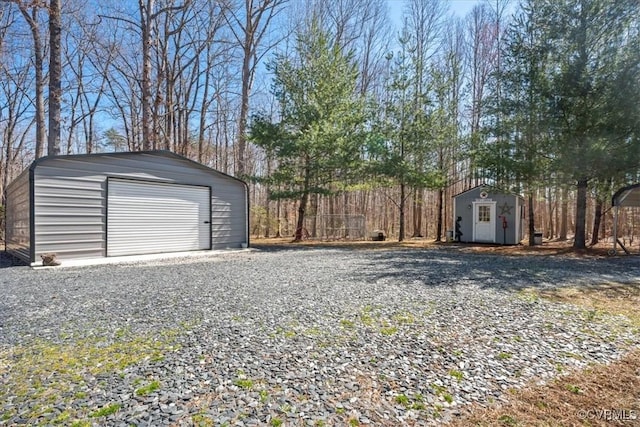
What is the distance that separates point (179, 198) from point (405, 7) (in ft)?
50.2

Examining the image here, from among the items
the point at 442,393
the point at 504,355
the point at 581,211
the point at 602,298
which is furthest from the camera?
the point at 581,211

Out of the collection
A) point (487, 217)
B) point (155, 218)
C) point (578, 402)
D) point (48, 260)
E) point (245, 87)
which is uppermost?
point (245, 87)

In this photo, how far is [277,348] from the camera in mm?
2838

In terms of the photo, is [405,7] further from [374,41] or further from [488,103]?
[488,103]

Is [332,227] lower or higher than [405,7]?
lower

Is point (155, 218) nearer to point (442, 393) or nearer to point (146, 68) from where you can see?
point (146, 68)

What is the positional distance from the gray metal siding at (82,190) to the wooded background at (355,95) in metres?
2.79

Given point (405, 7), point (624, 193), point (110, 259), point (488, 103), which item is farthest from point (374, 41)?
point (110, 259)

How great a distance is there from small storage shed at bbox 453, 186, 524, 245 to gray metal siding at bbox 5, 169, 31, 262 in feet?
44.4

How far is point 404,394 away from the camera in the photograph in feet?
7.15

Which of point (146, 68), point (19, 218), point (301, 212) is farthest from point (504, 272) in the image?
point (146, 68)

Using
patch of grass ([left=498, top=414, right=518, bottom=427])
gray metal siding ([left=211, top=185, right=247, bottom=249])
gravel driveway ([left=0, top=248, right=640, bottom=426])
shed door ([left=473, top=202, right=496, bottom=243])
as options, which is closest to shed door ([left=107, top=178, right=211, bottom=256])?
gray metal siding ([left=211, top=185, right=247, bottom=249])

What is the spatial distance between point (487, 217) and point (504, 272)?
792cm

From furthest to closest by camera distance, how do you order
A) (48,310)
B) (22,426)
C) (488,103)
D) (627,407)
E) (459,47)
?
(459,47) → (488,103) → (48,310) → (627,407) → (22,426)
